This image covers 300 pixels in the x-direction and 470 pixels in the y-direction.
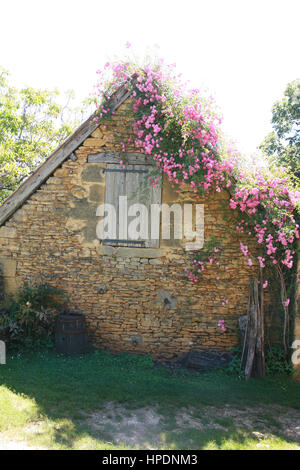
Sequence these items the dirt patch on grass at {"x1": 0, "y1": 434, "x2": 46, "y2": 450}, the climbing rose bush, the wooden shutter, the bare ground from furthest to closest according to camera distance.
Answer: the wooden shutter
the climbing rose bush
the bare ground
the dirt patch on grass at {"x1": 0, "y1": 434, "x2": 46, "y2": 450}

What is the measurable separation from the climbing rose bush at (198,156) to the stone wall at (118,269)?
0.29 m

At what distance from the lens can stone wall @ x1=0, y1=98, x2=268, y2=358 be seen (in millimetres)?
6812

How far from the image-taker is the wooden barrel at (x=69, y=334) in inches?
261

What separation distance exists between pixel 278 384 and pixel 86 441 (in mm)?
3483

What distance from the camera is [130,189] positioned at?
A: 7.14 meters

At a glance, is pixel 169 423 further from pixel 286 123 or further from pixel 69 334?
pixel 286 123

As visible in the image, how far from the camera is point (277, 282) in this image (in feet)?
21.9

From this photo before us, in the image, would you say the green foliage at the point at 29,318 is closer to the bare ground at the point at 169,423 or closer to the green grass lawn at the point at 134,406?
the green grass lawn at the point at 134,406

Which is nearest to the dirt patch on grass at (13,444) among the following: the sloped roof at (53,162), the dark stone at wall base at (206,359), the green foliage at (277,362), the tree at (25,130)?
the dark stone at wall base at (206,359)

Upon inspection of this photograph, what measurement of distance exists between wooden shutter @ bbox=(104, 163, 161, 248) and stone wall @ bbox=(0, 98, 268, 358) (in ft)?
0.46

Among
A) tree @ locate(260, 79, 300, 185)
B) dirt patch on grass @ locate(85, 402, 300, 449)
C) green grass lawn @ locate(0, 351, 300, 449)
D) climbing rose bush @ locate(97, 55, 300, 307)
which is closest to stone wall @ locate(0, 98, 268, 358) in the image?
climbing rose bush @ locate(97, 55, 300, 307)

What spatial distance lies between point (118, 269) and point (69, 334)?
1480mm

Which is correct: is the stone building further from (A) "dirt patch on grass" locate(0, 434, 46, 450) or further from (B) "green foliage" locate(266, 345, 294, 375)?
(A) "dirt patch on grass" locate(0, 434, 46, 450)
